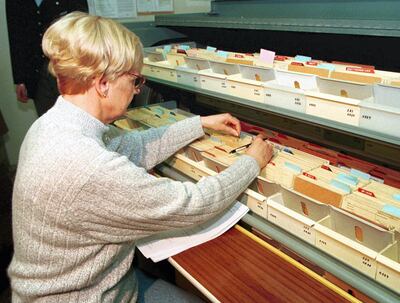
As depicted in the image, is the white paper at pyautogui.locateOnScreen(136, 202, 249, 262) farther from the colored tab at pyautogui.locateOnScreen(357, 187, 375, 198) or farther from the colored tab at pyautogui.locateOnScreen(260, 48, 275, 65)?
the colored tab at pyautogui.locateOnScreen(260, 48, 275, 65)

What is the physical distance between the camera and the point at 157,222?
1.03 m

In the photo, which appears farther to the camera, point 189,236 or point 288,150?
point 288,150

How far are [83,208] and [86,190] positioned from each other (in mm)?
53

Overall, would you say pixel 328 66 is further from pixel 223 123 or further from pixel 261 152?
pixel 223 123

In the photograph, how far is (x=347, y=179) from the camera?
1179 mm

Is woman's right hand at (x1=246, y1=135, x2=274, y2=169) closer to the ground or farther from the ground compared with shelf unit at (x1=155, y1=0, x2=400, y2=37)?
closer to the ground

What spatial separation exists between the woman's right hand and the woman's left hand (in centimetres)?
22

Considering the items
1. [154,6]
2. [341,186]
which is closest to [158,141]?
[341,186]

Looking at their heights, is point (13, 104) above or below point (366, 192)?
below

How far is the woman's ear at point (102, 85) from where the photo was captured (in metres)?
1.03

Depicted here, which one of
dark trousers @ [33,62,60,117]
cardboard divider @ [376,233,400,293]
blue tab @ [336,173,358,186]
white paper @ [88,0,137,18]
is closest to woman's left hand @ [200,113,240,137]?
blue tab @ [336,173,358,186]

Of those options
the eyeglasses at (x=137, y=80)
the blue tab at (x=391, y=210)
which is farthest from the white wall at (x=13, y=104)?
the blue tab at (x=391, y=210)

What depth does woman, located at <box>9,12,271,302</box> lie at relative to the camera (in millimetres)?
928

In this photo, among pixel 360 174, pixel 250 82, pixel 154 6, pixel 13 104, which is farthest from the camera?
pixel 13 104
